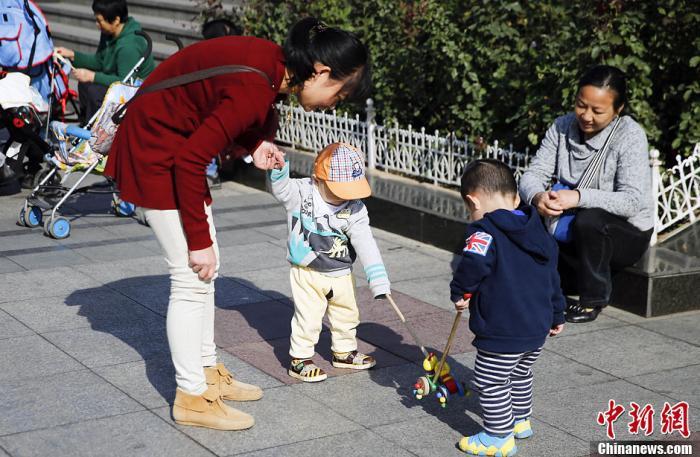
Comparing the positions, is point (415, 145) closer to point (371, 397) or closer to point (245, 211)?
point (245, 211)

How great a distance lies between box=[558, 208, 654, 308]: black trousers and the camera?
5867 millimetres

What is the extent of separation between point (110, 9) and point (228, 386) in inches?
195

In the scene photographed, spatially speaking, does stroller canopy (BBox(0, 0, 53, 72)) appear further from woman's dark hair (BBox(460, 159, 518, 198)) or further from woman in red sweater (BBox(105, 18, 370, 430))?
woman's dark hair (BBox(460, 159, 518, 198))

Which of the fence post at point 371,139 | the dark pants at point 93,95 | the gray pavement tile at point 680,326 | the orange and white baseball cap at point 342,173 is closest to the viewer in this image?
the orange and white baseball cap at point 342,173

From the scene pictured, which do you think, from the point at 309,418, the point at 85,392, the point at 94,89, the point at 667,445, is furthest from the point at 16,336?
the point at 94,89

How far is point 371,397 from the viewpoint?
4.71 meters

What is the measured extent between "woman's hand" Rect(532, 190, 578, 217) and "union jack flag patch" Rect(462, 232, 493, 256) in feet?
6.32

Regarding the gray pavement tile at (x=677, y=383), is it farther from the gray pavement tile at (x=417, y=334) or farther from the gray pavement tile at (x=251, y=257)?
the gray pavement tile at (x=251, y=257)

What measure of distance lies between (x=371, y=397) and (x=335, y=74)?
1.60 m

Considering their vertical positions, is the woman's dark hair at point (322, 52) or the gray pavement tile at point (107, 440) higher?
the woman's dark hair at point (322, 52)

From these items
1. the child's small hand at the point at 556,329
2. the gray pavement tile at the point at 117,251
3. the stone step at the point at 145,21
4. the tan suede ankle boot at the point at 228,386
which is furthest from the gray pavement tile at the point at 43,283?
the stone step at the point at 145,21

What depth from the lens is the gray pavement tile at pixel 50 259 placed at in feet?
22.3

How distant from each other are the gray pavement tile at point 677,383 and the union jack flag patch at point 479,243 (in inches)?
56.5

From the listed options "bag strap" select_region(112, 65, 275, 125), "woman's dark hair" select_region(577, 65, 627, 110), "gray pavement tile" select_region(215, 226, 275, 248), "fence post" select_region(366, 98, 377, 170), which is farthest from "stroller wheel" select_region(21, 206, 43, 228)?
"woman's dark hair" select_region(577, 65, 627, 110)
